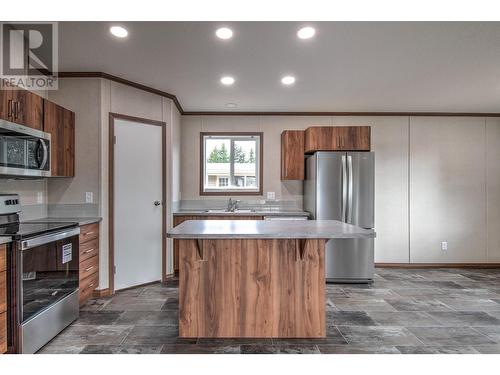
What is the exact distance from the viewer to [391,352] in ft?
7.45

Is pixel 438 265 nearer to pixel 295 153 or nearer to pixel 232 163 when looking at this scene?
pixel 295 153

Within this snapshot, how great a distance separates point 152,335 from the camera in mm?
2533

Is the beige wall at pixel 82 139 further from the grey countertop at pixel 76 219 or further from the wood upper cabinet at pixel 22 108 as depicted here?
the wood upper cabinet at pixel 22 108

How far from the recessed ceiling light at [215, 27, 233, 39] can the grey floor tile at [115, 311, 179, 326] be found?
255cm

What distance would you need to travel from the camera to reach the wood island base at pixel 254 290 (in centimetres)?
238

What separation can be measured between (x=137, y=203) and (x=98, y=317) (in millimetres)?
1381

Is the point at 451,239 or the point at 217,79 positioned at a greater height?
the point at 217,79

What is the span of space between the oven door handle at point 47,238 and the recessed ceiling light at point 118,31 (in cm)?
171

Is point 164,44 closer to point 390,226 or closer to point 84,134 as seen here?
point 84,134

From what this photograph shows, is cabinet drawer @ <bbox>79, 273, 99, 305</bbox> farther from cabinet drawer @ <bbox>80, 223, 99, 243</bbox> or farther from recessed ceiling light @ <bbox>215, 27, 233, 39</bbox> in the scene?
recessed ceiling light @ <bbox>215, 27, 233, 39</bbox>

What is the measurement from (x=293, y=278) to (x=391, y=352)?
0.89 metres

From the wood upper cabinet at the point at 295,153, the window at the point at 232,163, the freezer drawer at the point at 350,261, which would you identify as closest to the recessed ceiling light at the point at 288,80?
the wood upper cabinet at the point at 295,153

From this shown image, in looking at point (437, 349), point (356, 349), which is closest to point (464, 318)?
point (437, 349)
